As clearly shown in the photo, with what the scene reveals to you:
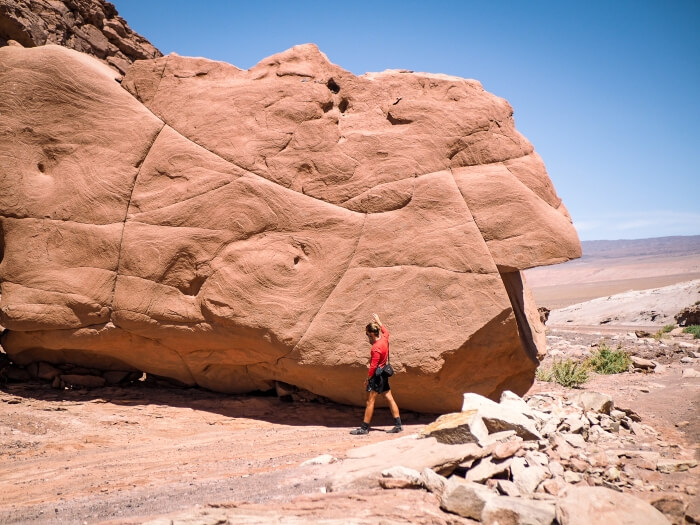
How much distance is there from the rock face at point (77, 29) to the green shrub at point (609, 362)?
1144 centimetres

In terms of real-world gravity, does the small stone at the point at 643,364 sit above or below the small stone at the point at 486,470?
below

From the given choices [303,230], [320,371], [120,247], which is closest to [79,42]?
[120,247]

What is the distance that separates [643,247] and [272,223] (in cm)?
16999

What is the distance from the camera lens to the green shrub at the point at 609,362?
12276mm

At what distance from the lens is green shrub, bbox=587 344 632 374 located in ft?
40.3

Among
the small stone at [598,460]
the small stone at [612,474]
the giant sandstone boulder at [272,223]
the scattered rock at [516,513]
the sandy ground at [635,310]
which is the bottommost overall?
the sandy ground at [635,310]

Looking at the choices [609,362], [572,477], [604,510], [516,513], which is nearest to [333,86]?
[572,477]

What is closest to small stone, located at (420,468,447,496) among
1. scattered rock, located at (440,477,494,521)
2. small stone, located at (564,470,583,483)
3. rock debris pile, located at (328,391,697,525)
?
rock debris pile, located at (328,391,697,525)

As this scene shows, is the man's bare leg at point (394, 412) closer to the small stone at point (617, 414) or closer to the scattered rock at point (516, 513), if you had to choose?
the small stone at point (617, 414)

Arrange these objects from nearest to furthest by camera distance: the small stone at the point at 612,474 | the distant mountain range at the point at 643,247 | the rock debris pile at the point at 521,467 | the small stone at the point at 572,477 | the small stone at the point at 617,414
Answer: the rock debris pile at the point at 521,467, the small stone at the point at 572,477, the small stone at the point at 612,474, the small stone at the point at 617,414, the distant mountain range at the point at 643,247

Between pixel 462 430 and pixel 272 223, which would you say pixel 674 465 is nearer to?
pixel 462 430

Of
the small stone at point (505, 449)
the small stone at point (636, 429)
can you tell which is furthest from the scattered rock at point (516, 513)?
the small stone at point (636, 429)

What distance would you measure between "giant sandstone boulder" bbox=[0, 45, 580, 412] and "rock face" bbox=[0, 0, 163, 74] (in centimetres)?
236

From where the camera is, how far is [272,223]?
306 inches
